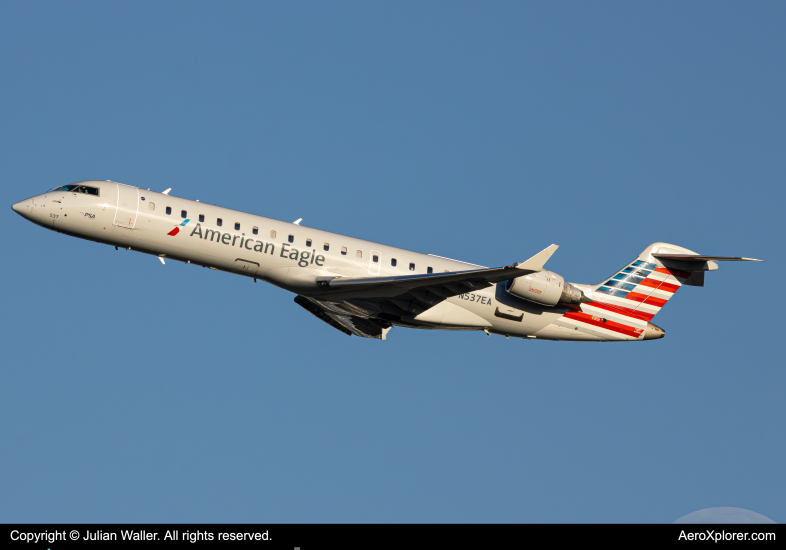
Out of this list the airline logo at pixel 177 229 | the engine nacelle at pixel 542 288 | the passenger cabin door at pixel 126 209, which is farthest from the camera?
the engine nacelle at pixel 542 288

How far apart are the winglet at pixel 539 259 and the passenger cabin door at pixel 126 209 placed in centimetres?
1134

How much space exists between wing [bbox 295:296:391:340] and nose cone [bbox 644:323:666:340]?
8978 mm

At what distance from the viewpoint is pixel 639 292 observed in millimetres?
30859

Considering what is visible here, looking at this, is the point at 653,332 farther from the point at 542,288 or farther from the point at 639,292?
the point at 542,288

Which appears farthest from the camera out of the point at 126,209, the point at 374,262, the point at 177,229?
the point at 374,262

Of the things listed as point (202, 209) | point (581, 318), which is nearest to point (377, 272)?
point (202, 209)

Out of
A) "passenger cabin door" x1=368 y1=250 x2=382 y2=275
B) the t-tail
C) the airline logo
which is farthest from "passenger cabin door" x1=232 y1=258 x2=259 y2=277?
the t-tail

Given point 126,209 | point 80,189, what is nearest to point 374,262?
point 126,209

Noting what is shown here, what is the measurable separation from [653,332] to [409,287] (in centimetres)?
963

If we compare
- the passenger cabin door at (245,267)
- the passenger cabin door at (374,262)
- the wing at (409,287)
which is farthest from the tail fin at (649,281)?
the passenger cabin door at (245,267)

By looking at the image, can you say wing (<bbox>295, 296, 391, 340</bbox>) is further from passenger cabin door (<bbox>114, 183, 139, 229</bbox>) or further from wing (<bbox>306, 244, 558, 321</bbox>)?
passenger cabin door (<bbox>114, 183, 139, 229</bbox>)

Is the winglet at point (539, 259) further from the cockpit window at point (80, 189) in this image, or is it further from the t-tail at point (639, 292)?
the cockpit window at point (80, 189)

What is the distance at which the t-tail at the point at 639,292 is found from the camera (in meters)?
30.3
